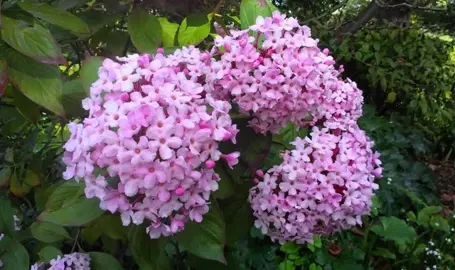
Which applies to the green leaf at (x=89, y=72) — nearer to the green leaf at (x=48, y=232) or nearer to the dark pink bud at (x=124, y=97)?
the dark pink bud at (x=124, y=97)

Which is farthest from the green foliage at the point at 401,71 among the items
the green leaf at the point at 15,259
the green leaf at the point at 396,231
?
the green leaf at the point at 15,259

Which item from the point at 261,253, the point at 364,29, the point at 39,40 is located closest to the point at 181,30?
the point at 39,40

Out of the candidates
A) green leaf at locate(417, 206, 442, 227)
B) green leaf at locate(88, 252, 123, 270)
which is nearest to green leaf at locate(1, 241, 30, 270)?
green leaf at locate(88, 252, 123, 270)

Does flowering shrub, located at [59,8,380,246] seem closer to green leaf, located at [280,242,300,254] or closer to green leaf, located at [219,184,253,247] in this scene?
green leaf, located at [219,184,253,247]

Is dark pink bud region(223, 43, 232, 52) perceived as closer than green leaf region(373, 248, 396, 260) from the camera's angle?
Yes

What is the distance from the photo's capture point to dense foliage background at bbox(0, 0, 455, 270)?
102 centimetres

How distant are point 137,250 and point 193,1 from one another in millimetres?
753

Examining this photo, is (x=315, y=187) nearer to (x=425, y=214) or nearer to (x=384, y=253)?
(x=384, y=253)

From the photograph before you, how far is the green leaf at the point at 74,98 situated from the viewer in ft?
3.67

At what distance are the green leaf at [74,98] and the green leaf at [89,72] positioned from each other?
6 centimetres

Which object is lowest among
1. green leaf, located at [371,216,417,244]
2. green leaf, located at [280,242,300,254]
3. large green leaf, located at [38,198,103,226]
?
green leaf, located at [371,216,417,244]

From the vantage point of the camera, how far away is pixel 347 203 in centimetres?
112

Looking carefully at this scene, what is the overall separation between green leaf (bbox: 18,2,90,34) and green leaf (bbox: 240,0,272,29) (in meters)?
0.31

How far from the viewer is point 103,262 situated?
1.31 metres
